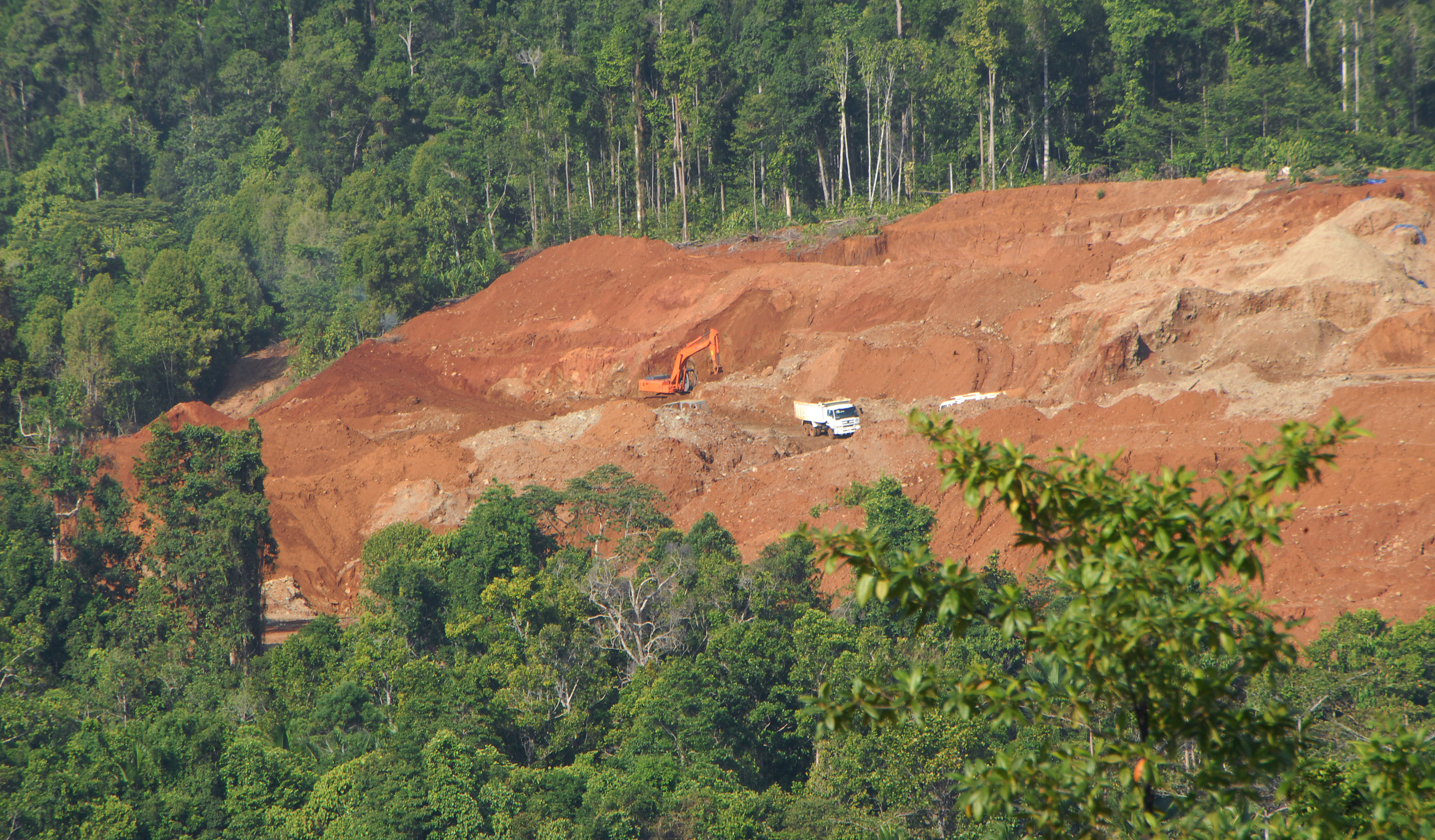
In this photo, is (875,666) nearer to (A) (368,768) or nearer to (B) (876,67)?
(A) (368,768)

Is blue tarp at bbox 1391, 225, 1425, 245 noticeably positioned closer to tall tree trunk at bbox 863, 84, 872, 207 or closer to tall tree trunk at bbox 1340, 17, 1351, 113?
tall tree trunk at bbox 1340, 17, 1351, 113

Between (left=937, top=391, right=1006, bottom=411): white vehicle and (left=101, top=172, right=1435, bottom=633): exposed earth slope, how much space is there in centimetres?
63

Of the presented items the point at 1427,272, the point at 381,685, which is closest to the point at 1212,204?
the point at 1427,272

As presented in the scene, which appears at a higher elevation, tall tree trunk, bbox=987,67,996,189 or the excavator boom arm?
tall tree trunk, bbox=987,67,996,189

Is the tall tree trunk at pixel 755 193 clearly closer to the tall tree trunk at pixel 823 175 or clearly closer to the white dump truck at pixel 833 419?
the tall tree trunk at pixel 823 175

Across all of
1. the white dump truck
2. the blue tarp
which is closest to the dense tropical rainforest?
the blue tarp

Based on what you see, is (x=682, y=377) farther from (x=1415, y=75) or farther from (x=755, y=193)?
(x=1415, y=75)

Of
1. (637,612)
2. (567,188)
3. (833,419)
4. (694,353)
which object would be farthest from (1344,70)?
(637,612)

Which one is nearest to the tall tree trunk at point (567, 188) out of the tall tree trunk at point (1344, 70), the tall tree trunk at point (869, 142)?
the tall tree trunk at point (869, 142)

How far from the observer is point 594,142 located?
240ft

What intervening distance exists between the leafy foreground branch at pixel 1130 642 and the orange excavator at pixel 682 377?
132 ft

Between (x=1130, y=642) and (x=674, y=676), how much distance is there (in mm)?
18501

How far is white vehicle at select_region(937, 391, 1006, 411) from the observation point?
38.8 m

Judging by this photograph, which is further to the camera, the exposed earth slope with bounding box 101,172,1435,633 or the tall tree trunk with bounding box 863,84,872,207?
the tall tree trunk with bounding box 863,84,872,207
